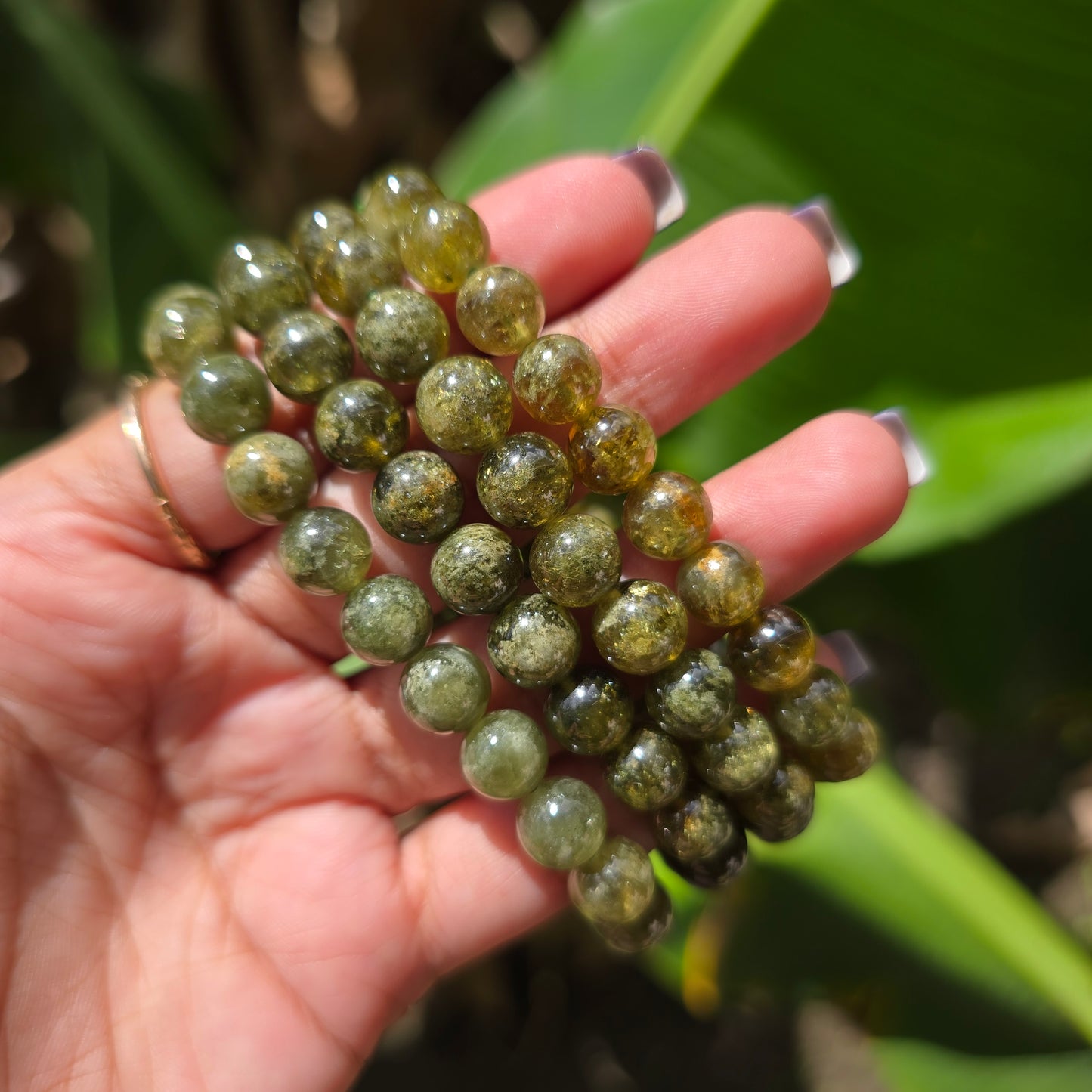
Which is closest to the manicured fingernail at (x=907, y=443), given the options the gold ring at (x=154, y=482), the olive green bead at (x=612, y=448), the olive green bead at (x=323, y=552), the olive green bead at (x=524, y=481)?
the olive green bead at (x=612, y=448)

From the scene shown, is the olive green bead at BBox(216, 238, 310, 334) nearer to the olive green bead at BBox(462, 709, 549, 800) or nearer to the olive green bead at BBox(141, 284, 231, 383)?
the olive green bead at BBox(141, 284, 231, 383)

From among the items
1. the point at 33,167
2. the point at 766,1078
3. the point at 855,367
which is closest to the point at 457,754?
the point at 855,367

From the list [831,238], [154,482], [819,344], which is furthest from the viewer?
[819,344]

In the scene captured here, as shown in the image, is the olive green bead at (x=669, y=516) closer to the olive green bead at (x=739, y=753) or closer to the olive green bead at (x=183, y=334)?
the olive green bead at (x=739, y=753)

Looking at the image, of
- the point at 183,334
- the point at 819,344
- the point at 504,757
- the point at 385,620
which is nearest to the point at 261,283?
the point at 183,334

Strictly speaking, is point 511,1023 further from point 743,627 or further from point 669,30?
point 669,30

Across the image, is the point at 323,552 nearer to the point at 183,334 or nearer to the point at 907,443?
the point at 183,334
